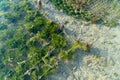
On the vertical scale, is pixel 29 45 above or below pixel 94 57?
above

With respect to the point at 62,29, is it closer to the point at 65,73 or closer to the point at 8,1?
the point at 65,73

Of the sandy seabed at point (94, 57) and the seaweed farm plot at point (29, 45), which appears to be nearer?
the sandy seabed at point (94, 57)

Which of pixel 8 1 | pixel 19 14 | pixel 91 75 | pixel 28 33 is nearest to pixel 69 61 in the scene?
pixel 91 75

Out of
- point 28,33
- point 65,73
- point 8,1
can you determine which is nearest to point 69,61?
point 65,73

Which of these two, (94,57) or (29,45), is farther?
(29,45)

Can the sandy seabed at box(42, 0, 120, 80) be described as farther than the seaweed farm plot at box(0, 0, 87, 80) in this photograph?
No

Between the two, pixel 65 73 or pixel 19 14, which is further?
pixel 19 14

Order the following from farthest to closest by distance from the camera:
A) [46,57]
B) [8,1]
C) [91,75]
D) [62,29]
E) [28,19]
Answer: [8,1] < [28,19] < [62,29] < [46,57] < [91,75]

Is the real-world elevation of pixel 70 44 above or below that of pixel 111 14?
below

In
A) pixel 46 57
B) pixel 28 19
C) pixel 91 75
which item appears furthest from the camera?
pixel 28 19

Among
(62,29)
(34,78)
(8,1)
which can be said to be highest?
(8,1)
